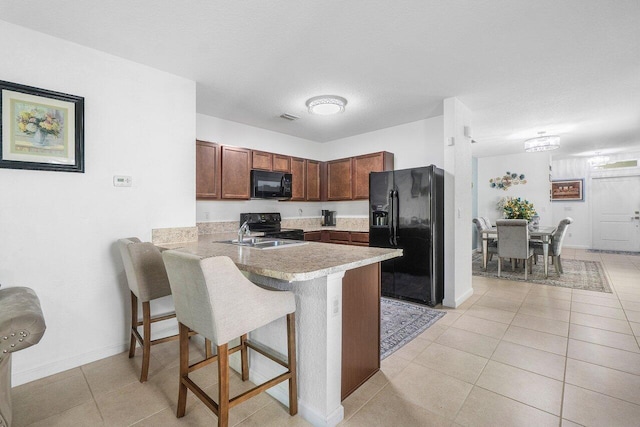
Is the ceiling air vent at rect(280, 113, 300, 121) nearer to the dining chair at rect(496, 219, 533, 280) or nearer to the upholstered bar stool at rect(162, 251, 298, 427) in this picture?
the upholstered bar stool at rect(162, 251, 298, 427)

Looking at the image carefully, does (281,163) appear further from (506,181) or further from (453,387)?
(506,181)

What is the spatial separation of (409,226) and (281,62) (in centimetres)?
234

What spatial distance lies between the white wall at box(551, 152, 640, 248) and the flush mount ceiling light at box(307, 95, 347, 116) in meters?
7.65

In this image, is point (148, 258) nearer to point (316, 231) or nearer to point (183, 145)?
point (183, 145)

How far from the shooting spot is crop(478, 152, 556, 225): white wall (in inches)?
283

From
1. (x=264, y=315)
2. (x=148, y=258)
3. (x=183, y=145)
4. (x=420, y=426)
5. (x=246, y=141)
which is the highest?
(x=246, y=141)

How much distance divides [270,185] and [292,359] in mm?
3102

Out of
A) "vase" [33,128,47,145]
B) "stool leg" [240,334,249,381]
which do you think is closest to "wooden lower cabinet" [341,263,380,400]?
"stool leg" [240,334,249,381]

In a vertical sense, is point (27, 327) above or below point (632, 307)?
above

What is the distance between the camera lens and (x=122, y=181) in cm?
250

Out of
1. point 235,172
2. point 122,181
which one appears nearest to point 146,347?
point 122,181

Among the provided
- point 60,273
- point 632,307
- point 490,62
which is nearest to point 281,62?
point 490,62

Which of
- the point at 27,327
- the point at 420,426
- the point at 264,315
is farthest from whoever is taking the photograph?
the point at 420,426

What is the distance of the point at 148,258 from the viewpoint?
2.13 metres
